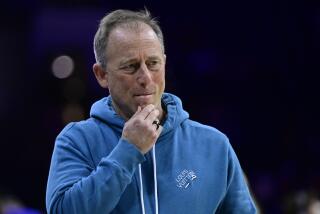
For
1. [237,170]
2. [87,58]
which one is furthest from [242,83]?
[237,170]

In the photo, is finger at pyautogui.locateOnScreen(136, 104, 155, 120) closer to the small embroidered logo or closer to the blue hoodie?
the blue hoodie

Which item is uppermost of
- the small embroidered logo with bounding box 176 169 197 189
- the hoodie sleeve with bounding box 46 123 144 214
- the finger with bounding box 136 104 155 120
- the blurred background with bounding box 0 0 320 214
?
the finger with bounding box 136 104 155 120

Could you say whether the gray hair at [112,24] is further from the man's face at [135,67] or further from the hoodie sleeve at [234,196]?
the hoodie sleeve at [234,196]

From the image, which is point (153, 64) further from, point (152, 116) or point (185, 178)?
Result: point (185, 178)

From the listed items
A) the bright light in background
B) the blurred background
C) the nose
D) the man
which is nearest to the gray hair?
the man

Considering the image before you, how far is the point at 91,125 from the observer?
2105 mm

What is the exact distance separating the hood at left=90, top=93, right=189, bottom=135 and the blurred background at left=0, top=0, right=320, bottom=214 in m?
4.28

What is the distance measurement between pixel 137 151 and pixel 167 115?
0.27 m

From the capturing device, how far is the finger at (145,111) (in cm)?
193

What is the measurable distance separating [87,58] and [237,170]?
16.0 ft

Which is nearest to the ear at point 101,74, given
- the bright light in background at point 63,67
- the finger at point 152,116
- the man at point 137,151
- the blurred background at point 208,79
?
the man at point 137,151

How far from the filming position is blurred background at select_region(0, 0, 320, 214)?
21.8 feet

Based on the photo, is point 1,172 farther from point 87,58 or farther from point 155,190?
point 155,190

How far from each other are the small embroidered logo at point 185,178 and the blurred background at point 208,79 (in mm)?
4433
